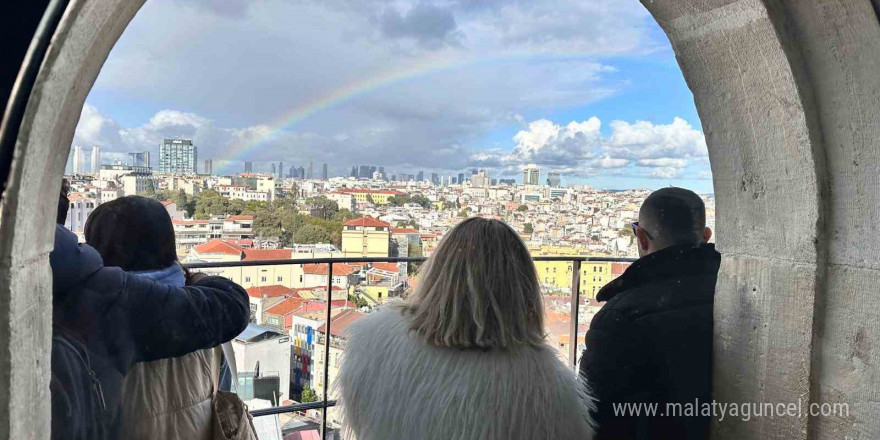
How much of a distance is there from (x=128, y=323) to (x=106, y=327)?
0.06 m

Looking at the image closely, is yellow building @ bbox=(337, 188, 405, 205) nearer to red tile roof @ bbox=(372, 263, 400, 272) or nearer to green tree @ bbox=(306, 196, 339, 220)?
green tree @ bbox=(306, 196, 339, 220)

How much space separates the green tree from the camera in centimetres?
943

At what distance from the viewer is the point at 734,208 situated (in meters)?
1.91

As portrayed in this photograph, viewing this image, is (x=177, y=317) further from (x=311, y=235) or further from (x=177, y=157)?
(x=177, y=157)

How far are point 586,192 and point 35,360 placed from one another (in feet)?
35.8

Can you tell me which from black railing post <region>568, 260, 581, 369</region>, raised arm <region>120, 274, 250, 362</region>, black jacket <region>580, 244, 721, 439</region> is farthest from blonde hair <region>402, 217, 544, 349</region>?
black railing post <region>568, 260, 581, 369</region>

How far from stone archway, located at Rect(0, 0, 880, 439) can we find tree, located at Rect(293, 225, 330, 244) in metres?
6.28

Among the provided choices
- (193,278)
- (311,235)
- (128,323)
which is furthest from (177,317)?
(311,235)

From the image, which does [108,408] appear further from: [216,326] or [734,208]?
[734,208]

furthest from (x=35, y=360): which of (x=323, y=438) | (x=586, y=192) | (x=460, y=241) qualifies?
(x=586, y=192)

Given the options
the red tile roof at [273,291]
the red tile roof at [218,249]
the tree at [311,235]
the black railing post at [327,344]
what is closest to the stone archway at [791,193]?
the black railing post at [327,344]

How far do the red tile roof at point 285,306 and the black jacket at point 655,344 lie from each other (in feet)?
10.1

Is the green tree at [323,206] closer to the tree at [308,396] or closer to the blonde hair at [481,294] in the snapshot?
the tree at [308,396]

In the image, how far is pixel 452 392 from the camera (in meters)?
1.48
